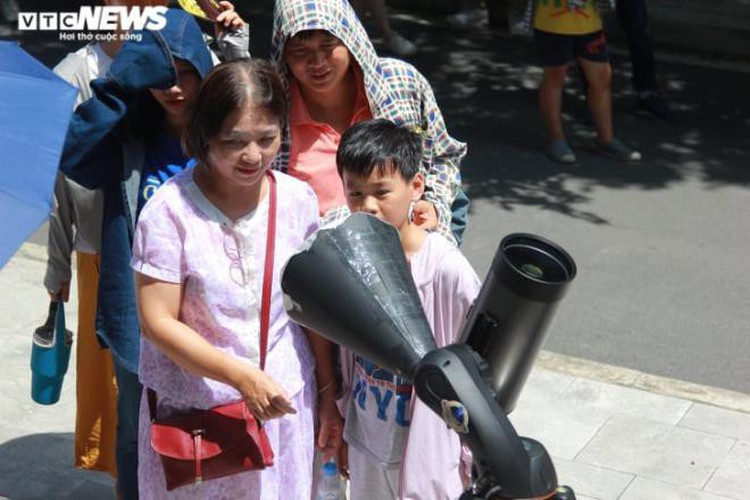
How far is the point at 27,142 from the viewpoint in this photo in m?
3.10

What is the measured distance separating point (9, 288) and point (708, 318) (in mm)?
3403

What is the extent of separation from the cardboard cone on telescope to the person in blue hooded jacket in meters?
1.23

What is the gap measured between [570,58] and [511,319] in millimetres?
6754

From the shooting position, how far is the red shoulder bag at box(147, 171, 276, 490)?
3.31m

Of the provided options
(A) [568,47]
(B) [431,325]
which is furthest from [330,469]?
(A) [568,47]

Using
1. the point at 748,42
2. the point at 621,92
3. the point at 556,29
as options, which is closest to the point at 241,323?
the point at 556,29

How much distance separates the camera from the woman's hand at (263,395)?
3035 mm

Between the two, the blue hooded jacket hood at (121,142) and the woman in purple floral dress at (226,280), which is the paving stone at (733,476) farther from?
the blue hooded jacket hood at (121,142)

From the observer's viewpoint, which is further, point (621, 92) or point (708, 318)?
point (621, 92)

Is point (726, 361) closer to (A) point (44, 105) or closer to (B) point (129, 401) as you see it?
(B) point (129, 401)

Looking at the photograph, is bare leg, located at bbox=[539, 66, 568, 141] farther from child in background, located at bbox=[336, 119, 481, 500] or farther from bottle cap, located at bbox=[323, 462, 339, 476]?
bottle cap, located at bbox=[323, 462, 339, 476]

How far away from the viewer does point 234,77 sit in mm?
3170

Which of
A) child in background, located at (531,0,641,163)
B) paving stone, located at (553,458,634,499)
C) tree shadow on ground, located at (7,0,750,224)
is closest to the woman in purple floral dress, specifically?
paving stone, located at (553,458,634,499)

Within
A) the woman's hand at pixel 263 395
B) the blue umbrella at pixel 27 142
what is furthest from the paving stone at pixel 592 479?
the blue umbrella at pixel 27 142
